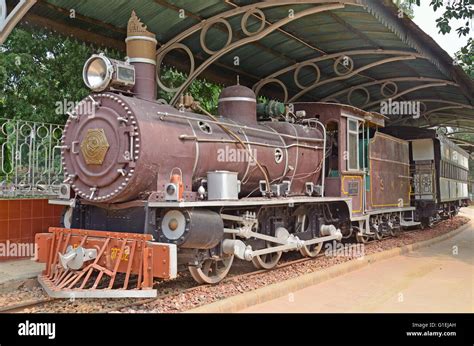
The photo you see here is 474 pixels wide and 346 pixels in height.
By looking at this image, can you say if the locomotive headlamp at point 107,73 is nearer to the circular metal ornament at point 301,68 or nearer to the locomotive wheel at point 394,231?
the circular metal ornament at point 301,68

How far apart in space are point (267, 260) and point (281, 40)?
529cm

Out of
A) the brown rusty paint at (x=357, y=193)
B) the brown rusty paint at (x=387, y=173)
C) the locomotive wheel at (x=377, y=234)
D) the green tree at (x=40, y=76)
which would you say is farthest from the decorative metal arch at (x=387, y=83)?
the brown rusty paint at (x=357, y=193)

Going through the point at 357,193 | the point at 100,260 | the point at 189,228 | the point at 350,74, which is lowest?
the point at 100,260

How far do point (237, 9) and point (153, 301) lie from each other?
5790 mm

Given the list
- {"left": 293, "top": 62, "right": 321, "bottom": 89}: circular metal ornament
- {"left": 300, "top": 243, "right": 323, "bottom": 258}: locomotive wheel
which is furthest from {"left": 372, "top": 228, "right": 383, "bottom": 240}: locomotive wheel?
{"left": 293, "top": 62, "right": 321, "bottom": 89}: circular metal ornament

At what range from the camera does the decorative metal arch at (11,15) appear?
6.69m

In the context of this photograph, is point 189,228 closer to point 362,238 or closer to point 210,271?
point 210,271

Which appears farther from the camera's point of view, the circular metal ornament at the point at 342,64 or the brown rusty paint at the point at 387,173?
the circular metal ornament at the point at 342,64

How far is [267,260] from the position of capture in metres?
8.16

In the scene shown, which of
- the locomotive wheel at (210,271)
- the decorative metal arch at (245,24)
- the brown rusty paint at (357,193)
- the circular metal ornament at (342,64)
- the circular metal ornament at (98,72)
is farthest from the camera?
the circular metal ornament at (342,64)

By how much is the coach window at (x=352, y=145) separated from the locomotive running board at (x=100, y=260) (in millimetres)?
5366

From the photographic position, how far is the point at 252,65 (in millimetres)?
12078

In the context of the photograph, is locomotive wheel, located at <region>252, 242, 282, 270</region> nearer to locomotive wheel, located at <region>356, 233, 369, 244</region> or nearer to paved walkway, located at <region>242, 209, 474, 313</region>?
paved walkway, located at <region>242, 209, 474, 313</region>

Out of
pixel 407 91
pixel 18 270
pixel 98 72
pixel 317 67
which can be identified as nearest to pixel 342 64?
pixel 317 67
